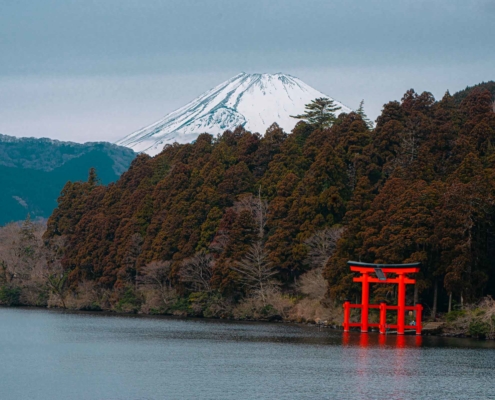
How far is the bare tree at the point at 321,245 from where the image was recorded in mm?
46281

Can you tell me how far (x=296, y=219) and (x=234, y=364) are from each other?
2061 centimetres

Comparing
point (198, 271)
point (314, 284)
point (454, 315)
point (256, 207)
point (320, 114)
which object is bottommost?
point (454, 315)

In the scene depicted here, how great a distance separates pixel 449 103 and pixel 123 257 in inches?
874

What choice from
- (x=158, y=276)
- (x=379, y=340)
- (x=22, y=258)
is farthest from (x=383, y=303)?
(x=22, y=258)

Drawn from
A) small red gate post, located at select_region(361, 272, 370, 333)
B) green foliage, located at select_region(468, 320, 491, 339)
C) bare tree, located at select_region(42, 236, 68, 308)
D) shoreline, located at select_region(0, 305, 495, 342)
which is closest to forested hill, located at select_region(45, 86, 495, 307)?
bare tree, located at select_region(42, 236, 68, 308)

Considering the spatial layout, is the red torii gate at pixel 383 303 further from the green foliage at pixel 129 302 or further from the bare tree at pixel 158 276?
the green foliage at pixel 129 302

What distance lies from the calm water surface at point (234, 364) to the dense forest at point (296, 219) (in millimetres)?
4435

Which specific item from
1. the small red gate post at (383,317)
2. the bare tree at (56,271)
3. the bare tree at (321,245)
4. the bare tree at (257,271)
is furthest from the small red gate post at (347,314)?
the bare tree at (56,271)

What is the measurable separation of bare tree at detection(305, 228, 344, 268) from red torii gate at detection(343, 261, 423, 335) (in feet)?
18.6

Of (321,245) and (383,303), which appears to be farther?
(321,245)

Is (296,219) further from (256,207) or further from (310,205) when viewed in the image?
(256,207)

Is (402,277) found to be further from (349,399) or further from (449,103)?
(449,103)

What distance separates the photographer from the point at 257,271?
1898 inches

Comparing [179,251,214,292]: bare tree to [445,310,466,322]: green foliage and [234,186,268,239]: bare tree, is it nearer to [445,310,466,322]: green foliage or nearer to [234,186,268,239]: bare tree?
[234,186,268,239]: bare tree
